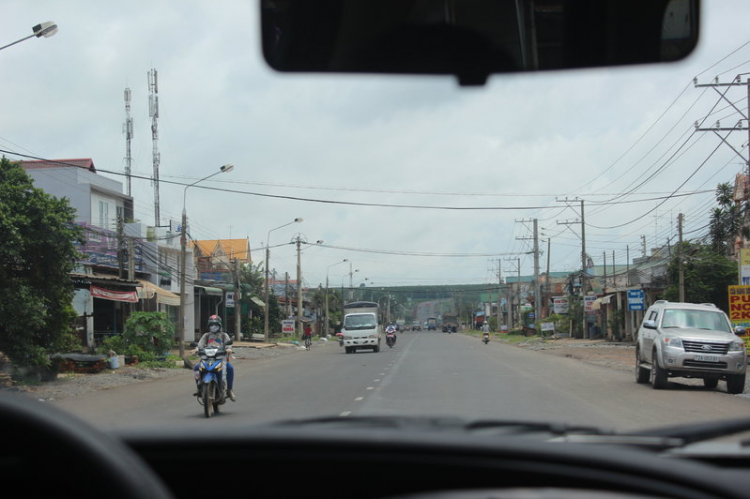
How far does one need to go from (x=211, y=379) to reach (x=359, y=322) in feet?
91.6

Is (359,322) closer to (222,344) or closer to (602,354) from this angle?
(602,354)

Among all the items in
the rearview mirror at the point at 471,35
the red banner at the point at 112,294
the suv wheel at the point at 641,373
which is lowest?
the suv wheel at the point at 641,373

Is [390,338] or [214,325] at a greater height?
[214,325]

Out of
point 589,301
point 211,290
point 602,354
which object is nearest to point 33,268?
point 602,354

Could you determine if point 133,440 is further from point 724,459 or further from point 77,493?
point 724,459

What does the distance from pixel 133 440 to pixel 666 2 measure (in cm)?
259

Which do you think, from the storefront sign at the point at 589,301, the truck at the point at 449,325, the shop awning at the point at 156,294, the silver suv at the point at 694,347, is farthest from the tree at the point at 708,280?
the truck at the point at 449,325

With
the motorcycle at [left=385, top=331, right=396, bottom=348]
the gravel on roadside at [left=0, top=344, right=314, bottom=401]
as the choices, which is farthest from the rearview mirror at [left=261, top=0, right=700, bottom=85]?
the motorcycle at [left=385, top=331, right=396, bottom=348]

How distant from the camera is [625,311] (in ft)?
181

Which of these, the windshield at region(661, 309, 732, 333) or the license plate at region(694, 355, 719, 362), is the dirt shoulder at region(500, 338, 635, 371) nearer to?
the windshield at region(661, 309, 732, 333)

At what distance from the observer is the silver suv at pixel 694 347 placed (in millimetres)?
15562

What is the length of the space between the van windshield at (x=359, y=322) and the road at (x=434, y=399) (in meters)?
17.6

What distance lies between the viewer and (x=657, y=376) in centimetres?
1622

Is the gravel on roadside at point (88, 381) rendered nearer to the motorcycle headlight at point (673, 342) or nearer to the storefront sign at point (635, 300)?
the motorcycle headlight at point (673, 342)
